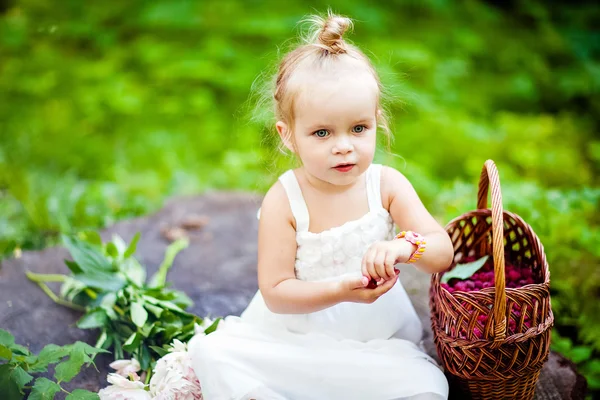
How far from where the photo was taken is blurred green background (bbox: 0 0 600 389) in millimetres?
3633

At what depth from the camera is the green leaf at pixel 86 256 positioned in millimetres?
2190

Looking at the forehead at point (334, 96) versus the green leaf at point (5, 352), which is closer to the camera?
the forehead at point (334, 96)

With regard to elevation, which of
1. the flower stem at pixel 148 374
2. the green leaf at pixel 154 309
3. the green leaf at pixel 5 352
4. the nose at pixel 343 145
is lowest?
the flower stem at pixel 148 374

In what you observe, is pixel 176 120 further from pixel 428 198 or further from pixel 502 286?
pixel 502 286

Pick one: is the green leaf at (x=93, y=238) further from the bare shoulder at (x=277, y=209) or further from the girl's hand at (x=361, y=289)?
the girl's hand at (x=361, y=289)

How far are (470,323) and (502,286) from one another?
0.15 metres

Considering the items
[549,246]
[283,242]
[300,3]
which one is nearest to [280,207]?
[283,242]

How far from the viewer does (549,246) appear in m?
2.67

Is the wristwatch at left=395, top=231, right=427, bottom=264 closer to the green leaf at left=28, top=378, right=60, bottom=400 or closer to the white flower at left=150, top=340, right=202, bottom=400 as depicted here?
the white flower at left=150, top=340, right=202, bottom=400

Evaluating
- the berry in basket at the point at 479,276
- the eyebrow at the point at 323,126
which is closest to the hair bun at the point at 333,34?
the eyebrow at the point at 323,126

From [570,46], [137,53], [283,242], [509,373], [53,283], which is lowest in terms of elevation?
[53,283]

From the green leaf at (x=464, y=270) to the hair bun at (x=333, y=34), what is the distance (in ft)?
2.71

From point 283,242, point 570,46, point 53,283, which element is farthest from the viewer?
point 570,46

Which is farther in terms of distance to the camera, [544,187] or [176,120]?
[176,120]
